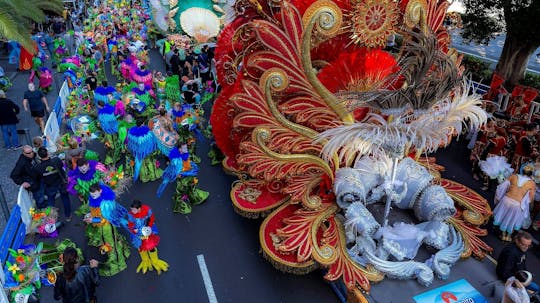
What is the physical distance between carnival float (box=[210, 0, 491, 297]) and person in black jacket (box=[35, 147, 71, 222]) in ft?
9.51

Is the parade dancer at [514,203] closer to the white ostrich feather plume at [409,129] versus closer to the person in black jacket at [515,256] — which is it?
the person in black jacket at [515,256]

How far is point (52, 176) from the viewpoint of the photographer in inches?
256

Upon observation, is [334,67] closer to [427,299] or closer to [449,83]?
[449,83]

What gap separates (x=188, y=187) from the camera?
7121 millimetres

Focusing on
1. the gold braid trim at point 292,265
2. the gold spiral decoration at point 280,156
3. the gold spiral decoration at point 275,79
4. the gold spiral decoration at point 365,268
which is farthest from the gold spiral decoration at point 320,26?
the gold braid trim at point 292,265

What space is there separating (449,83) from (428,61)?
0.37m

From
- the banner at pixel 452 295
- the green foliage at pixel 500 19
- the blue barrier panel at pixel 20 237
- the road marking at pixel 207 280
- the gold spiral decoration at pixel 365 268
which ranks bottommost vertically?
the road marking at pixel 207 280

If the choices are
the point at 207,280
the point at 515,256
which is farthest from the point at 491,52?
the point at 207,280

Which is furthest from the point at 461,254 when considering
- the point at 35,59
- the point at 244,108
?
the point at 35,59

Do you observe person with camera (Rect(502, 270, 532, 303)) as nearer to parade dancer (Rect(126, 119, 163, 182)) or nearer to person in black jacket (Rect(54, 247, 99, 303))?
person in black jacket (Rect(54, 247, 99, 303))

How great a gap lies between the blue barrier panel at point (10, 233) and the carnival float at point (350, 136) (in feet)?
10.0

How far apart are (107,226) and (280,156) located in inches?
98.0

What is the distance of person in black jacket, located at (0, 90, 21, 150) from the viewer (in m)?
8.46

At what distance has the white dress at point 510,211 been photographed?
6.20m
